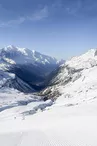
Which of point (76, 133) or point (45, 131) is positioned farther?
point (45, 131)

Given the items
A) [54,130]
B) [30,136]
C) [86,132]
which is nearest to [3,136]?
[30,136]

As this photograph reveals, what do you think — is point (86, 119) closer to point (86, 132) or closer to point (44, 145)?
point (86, 132)

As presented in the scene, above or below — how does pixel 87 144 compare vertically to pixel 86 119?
below

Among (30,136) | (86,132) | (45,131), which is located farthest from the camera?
(45,131)

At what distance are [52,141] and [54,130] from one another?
21.3 ft

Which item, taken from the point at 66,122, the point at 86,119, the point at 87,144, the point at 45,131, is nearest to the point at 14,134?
the point at 45,131

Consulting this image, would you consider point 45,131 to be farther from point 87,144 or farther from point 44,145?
point 87,144

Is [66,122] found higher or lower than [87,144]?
higher

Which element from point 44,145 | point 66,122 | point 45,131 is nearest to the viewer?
point 44,145

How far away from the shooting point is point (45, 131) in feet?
121

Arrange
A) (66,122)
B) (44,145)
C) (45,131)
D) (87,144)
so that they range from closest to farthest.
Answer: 1. (87,144)
2. (44,145)
3. (45,131)
4. (66,122)

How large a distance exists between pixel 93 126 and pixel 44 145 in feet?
26.7

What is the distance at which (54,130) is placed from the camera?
119 feet

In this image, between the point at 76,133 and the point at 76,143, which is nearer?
the point at 76,143
